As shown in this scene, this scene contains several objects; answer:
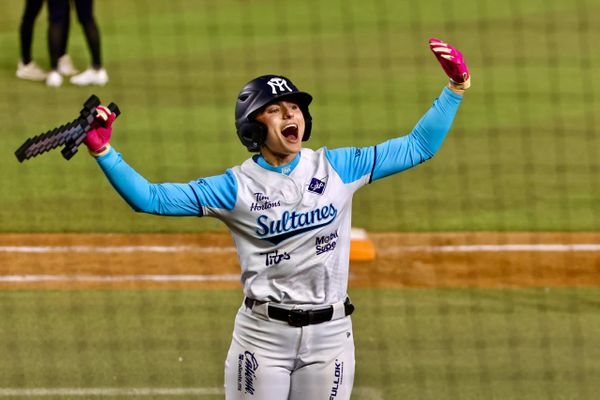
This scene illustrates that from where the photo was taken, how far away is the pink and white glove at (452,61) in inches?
205

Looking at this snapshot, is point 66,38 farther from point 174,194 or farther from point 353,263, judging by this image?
point 174,194

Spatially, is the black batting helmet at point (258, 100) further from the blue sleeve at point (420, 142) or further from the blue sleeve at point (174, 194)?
the blue sleeve at point (420, 142)

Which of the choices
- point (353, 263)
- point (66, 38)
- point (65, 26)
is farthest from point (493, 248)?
point (66, 38)

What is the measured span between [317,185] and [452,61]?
77cm

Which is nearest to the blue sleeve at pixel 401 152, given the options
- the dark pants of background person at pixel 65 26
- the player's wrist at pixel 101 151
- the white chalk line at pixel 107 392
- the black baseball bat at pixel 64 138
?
the player's wrist at pixel 101 151

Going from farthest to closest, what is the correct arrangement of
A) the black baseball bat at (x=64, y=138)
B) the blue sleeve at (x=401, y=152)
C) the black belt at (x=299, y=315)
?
the blue sleeve at (x=401, y=152), the black belt at (x=299, y=315), the black baseball bat at (x=64, y=138)

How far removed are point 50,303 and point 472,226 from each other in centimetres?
359

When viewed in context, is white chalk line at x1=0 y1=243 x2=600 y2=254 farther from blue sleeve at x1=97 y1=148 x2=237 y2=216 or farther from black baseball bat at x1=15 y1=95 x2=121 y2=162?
black baseball bat at x1=15 y1=95 x2=121 y2=162

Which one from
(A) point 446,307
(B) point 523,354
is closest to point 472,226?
(A) point 446,307

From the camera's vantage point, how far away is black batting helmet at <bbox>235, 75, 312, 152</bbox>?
521 centimetres

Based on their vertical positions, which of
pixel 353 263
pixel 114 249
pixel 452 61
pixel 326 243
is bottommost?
pixel 353 263

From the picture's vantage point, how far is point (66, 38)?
1425cm

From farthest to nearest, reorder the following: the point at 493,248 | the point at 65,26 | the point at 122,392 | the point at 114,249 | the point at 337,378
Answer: the point at 65,26, the point at 493,248, the point at 114,249, the point at 122,392, the point at 337,378

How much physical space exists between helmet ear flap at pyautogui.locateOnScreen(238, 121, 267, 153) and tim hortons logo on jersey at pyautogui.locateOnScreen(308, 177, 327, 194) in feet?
0.90
